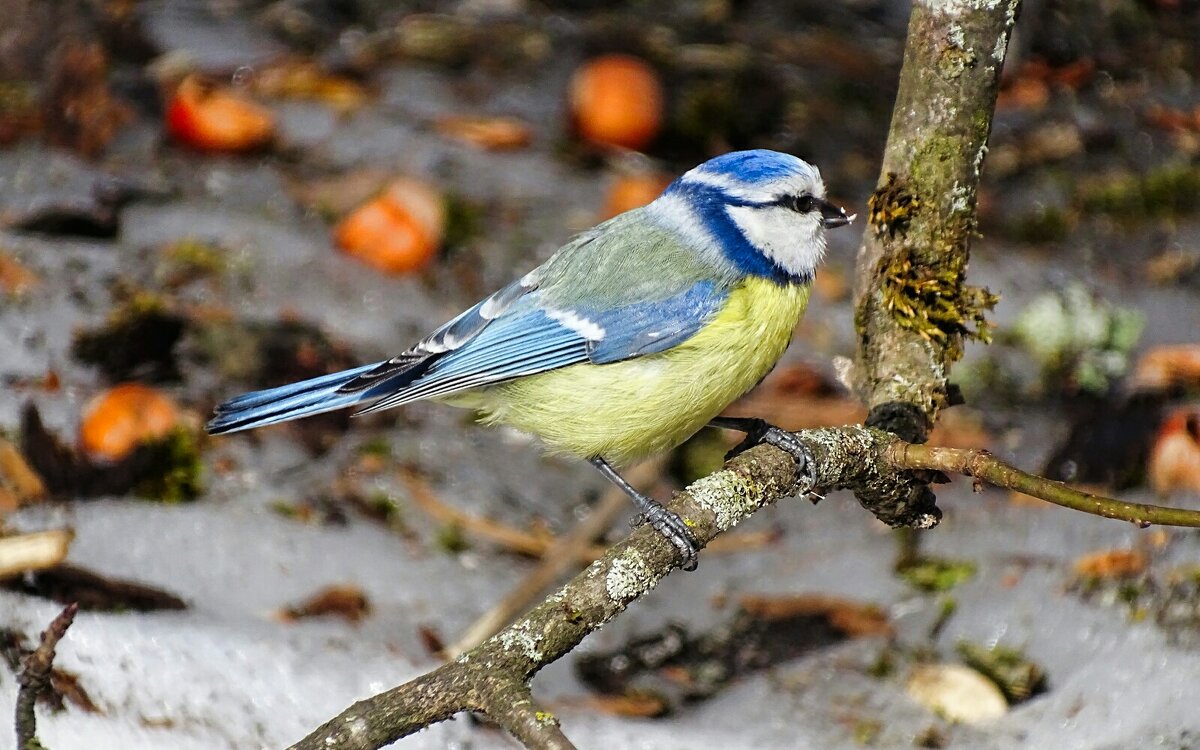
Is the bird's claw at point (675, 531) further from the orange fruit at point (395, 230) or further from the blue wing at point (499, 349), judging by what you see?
the orange fruit at point (395, 230)

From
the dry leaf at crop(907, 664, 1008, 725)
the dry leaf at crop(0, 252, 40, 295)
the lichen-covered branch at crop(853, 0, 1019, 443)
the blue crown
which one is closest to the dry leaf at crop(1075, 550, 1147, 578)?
the dry leaf at crop(907, 664, 1008, 725)

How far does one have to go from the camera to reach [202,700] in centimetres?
227

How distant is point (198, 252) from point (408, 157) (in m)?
0.89

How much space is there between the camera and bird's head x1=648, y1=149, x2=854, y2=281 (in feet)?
8.48

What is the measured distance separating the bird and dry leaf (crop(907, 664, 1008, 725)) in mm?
641

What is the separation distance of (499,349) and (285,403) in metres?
0.45

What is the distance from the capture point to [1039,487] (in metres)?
1.75

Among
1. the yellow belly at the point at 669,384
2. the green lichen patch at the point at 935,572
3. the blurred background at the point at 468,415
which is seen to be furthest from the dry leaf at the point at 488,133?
the green lichen patch at the point at 935,572

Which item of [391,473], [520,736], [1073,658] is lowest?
[391,473]

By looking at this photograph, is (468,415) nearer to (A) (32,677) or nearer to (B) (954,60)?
(B) (954,60)

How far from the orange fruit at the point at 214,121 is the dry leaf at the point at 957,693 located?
2893 mm

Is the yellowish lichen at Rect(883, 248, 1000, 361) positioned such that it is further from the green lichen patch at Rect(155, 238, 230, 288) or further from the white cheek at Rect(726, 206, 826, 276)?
the green lichen patch at Rect(155, 238, 230, 288)

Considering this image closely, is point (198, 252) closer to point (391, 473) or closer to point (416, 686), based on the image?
point (391, 473)

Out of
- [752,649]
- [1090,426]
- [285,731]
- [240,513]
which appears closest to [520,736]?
[285,731]
